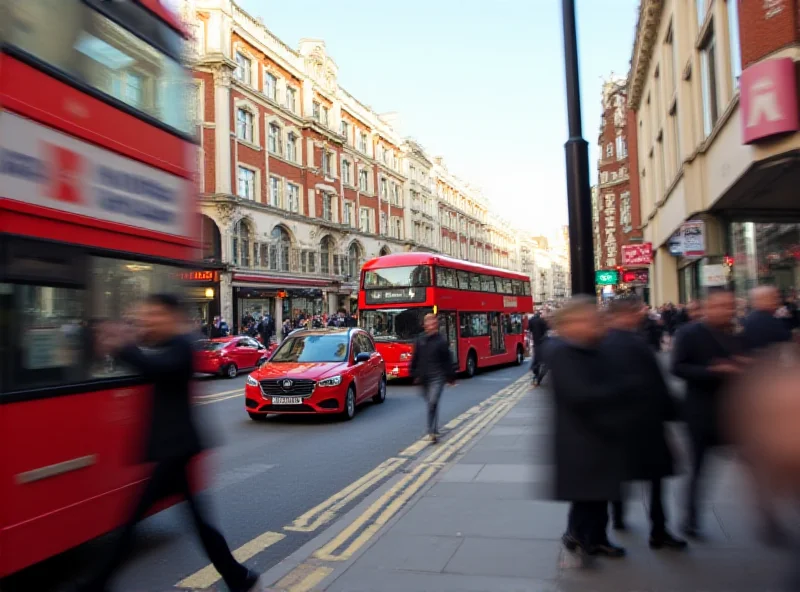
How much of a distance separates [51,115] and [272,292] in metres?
33.2

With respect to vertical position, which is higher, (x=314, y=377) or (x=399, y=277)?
(x=399, y=277)

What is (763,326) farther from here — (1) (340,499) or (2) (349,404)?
(2) (349,404)

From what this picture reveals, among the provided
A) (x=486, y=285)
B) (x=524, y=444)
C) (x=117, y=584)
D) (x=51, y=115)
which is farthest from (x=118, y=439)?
(x=486, y=285)

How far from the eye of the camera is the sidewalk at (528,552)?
13.0ft

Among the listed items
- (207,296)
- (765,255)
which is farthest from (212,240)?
(765,255)

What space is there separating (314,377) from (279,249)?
28.6 m

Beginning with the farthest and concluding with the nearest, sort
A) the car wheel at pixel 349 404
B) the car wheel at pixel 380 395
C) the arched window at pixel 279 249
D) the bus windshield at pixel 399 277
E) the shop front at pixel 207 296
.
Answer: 1. the arched window at pixel 279 249
2. the shop front at pixel 207 296
3. the bus windshield at pixel 399 277
4. the car wheel at pixel 380 395
5. the car wheel at pixel 349 404

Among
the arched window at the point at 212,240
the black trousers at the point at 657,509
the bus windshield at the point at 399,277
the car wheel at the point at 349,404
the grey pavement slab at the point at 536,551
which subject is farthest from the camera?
the arched window at the point at 212,240

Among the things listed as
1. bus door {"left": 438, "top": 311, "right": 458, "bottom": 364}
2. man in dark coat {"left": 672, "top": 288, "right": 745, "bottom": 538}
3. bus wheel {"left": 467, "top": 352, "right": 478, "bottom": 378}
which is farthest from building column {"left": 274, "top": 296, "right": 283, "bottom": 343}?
man in dark coat {"left": 672, "top": 288, "right": 745, "bottom": 538}

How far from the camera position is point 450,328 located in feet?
61.2

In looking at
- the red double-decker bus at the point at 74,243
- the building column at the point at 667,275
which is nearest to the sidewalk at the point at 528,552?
the red double-decker bus at the point at 74,243

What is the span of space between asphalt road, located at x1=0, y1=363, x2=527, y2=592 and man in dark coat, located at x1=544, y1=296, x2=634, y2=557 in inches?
81.7

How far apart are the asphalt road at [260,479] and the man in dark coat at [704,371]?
299cm

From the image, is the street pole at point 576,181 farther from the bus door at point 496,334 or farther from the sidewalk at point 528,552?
the bus door at point 496,334
